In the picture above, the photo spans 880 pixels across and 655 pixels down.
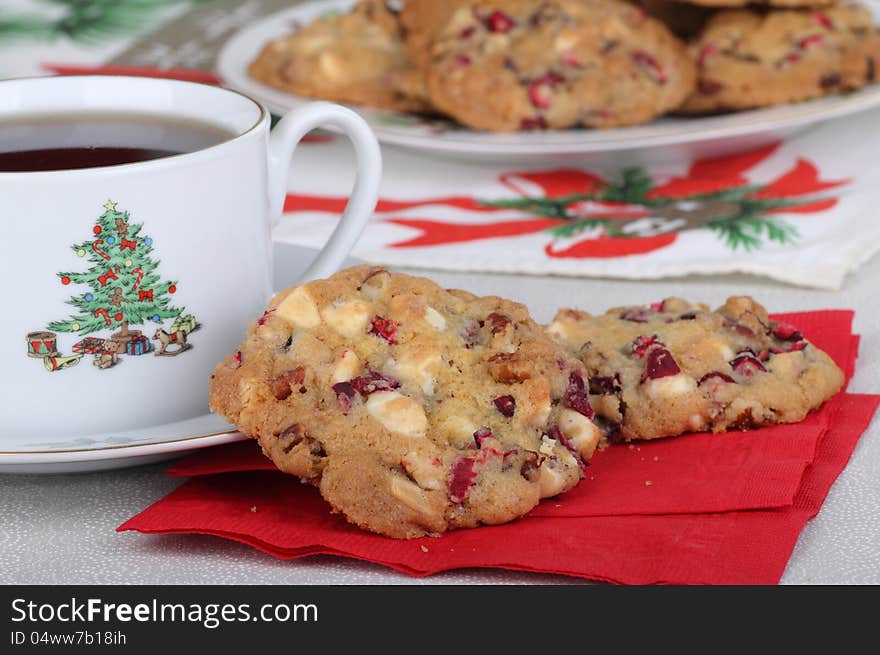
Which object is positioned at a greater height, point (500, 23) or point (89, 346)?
point (500, 23)

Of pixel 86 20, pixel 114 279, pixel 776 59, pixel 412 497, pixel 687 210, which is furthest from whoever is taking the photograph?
pixel 86 20

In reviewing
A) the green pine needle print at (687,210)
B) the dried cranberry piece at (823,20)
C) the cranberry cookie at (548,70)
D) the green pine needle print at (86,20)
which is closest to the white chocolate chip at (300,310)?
the green pine needle print at (687,210)

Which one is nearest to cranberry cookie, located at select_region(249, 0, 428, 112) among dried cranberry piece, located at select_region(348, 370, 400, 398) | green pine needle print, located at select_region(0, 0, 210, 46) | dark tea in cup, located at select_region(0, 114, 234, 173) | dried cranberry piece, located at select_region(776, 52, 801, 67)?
dried cranberry piece, located at select_region(776, 52, 801, 67)

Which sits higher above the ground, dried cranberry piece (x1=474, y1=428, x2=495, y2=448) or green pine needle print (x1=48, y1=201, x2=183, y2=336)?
green pine needle print (x1=48, y1=201, x2=183, y2=336)

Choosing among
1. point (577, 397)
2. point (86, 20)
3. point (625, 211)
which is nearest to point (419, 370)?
point (577, 397)

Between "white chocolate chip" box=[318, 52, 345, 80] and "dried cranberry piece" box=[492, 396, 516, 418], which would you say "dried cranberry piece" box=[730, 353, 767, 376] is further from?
"white chocolate chip" box=[318, 52, 345, 80]

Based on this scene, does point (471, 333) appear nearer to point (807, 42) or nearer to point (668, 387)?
point (668, 387)

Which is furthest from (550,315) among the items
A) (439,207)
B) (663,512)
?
(663,512)
